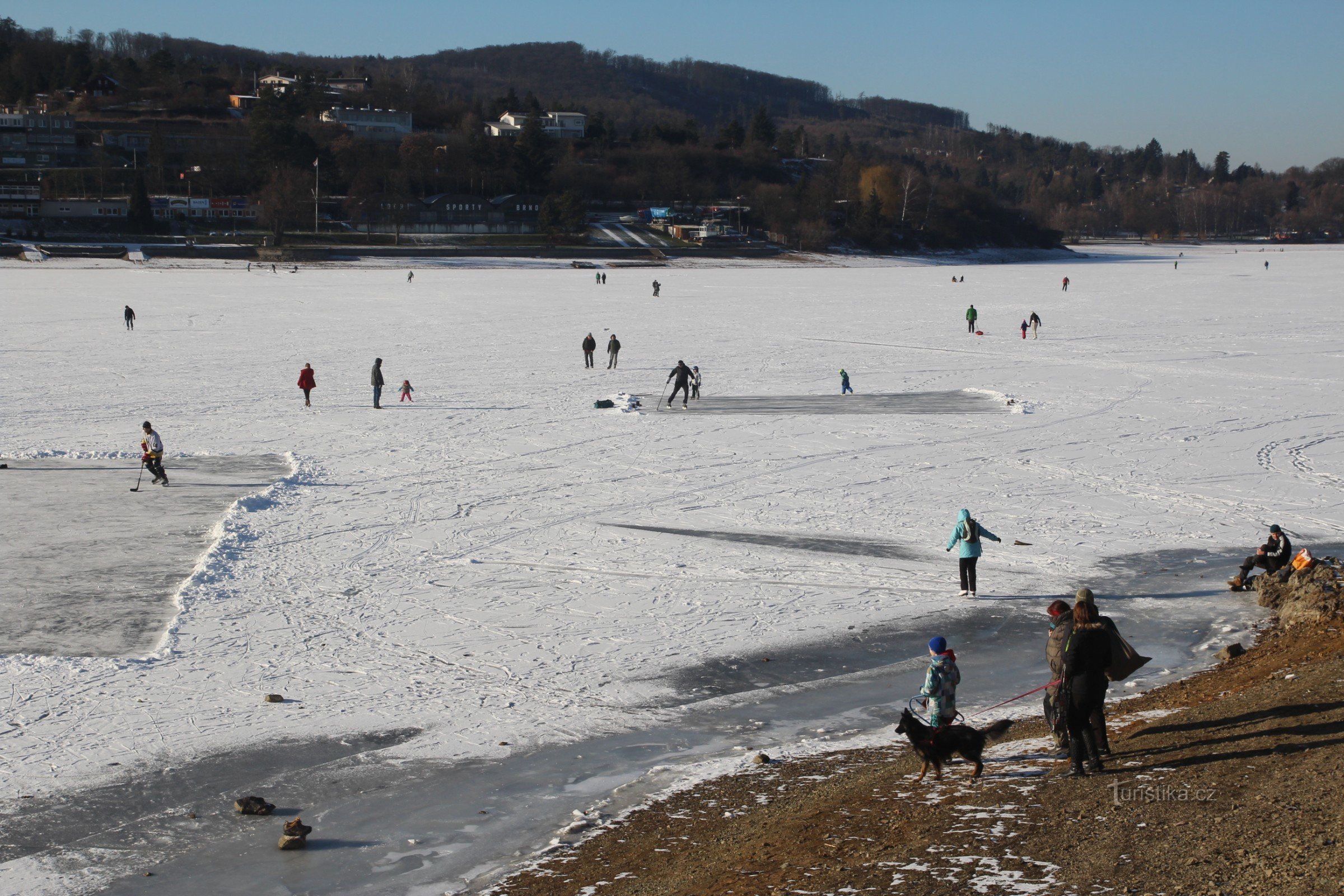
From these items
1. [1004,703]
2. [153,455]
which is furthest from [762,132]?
[1004,703]

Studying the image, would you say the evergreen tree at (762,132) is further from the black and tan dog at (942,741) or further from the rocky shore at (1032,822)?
the black and tan dog at (942,741)

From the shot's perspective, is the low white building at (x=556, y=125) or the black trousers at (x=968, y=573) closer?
the black trousers at (x=968, y=573)

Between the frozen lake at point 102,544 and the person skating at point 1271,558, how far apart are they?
10.6 meters

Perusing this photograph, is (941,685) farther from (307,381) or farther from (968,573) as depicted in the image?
(307,381)

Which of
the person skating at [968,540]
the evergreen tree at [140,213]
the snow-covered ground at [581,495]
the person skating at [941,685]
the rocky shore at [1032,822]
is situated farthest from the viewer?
the evergreen tree at [140,213]

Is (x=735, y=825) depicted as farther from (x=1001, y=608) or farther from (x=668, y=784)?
(x=1001, y=608)

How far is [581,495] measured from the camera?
15.3m

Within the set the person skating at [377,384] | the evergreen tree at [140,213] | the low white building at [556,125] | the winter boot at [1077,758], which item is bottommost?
the winter boot at [1077,758]

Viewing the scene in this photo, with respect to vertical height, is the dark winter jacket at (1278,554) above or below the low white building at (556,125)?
below

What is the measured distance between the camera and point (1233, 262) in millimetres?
96750

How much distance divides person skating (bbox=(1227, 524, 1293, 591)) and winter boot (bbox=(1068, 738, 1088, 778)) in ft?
18.6

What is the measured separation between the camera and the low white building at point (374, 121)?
496ft

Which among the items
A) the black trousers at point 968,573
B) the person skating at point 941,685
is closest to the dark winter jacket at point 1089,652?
the person skating at point 941,685

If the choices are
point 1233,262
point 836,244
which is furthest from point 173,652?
point 836,244
